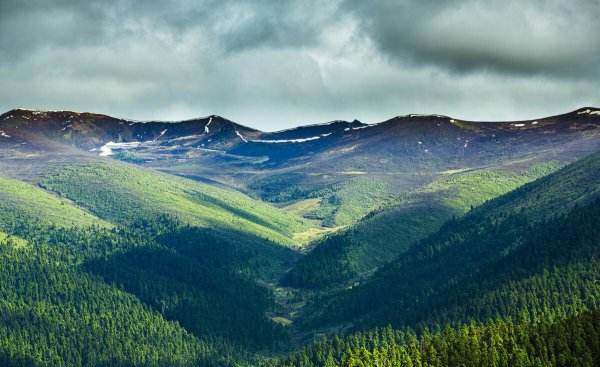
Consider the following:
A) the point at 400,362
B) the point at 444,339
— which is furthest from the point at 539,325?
the point at 400,362

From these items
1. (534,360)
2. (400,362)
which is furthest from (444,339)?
(534,360)

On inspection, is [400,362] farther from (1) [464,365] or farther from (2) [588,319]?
(2) [588,319]

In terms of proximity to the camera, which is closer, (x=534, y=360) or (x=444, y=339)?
(x=534, y=360)

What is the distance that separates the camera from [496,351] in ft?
594

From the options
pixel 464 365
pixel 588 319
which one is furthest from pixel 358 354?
pixel 588 319

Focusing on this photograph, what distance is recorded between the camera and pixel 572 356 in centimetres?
17338

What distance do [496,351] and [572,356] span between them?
55.7 feet

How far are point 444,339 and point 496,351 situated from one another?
19.8 m

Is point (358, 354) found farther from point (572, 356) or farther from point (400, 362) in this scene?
point (572, 356)

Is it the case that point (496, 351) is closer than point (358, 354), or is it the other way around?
point (496, 351)

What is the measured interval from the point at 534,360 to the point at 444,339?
92.5 ft

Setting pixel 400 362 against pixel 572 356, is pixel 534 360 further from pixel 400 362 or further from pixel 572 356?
pixel 400 362

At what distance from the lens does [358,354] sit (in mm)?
198500

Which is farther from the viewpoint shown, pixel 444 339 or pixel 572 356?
pixel 444 339
